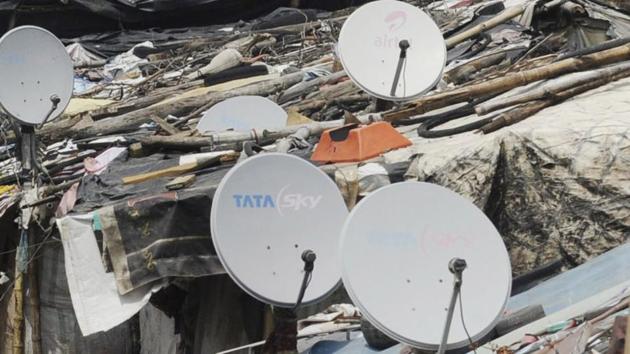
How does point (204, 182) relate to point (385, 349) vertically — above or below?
above

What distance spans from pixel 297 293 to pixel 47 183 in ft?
12.7

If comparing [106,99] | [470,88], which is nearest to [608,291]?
[470,88]

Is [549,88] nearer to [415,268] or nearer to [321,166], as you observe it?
[321,166]

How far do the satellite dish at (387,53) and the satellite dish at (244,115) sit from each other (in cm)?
101

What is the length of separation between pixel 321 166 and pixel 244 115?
2131 millimetres

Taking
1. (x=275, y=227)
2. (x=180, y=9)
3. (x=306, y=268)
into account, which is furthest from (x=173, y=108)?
(x=180, y=9)

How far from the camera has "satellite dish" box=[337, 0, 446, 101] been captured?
879 cm

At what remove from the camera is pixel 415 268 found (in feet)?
17.0

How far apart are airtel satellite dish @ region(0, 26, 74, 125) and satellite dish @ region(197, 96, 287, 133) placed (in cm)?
127

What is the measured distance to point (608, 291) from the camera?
5.62 m

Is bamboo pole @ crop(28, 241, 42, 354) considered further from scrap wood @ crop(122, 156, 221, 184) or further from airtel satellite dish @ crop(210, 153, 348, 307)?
airtel satellite dish @ crop(210, 153, 348, 307)

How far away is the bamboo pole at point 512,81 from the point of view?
8.83 m

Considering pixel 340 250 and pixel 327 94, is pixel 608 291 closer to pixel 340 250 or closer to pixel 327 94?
pixel 340 250

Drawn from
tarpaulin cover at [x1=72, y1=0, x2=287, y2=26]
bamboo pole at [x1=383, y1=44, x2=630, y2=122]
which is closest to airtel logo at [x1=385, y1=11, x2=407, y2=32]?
bamboo pole at [x1=383, y1=44, x2=630, y2=122]
